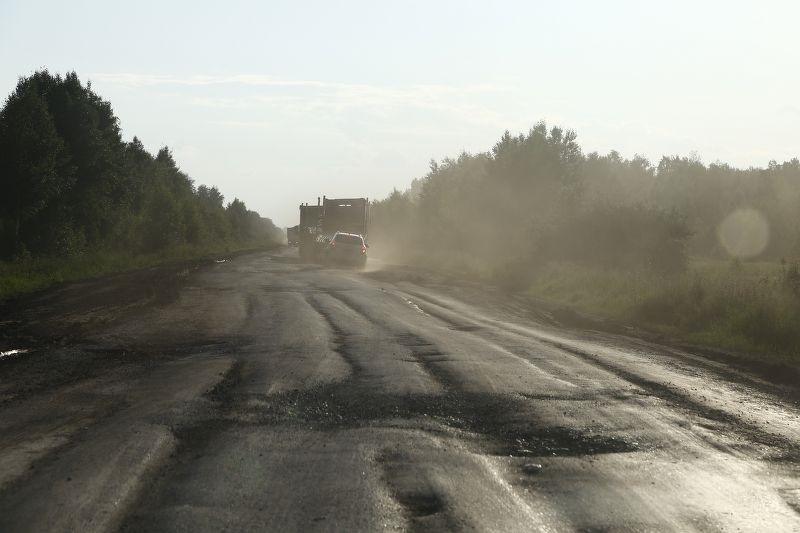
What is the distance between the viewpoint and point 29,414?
626cm

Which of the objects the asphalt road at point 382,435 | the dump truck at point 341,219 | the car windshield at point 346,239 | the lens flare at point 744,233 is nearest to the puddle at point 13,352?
the asphalt road at point 382,435

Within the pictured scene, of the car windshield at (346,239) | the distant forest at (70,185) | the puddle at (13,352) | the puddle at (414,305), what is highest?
the distant forest at (70,185)

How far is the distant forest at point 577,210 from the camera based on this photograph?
3152 centimetres

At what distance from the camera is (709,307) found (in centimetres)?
1505

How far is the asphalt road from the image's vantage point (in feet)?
13.4

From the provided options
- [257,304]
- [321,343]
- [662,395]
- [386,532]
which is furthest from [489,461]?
[257,304]

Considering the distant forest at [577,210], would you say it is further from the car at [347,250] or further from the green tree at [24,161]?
the green tree at [24,161]

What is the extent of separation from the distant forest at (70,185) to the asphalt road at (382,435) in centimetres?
2114

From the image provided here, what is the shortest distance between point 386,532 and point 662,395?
4.86 meters

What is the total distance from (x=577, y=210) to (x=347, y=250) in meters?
11.0

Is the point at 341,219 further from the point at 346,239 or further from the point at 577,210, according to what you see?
the point at 577,210

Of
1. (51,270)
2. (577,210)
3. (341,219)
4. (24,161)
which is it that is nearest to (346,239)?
(341,219)

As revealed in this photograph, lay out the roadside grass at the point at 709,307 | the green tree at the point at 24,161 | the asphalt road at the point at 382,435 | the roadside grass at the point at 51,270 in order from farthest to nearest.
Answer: the green tree at the point at 24,161, the roadside grass at the point at 51,270, the roadside grass at the point at 709,307, the asphalt road at the point at 382,435

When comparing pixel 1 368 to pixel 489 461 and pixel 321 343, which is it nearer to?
pixel 321 343
